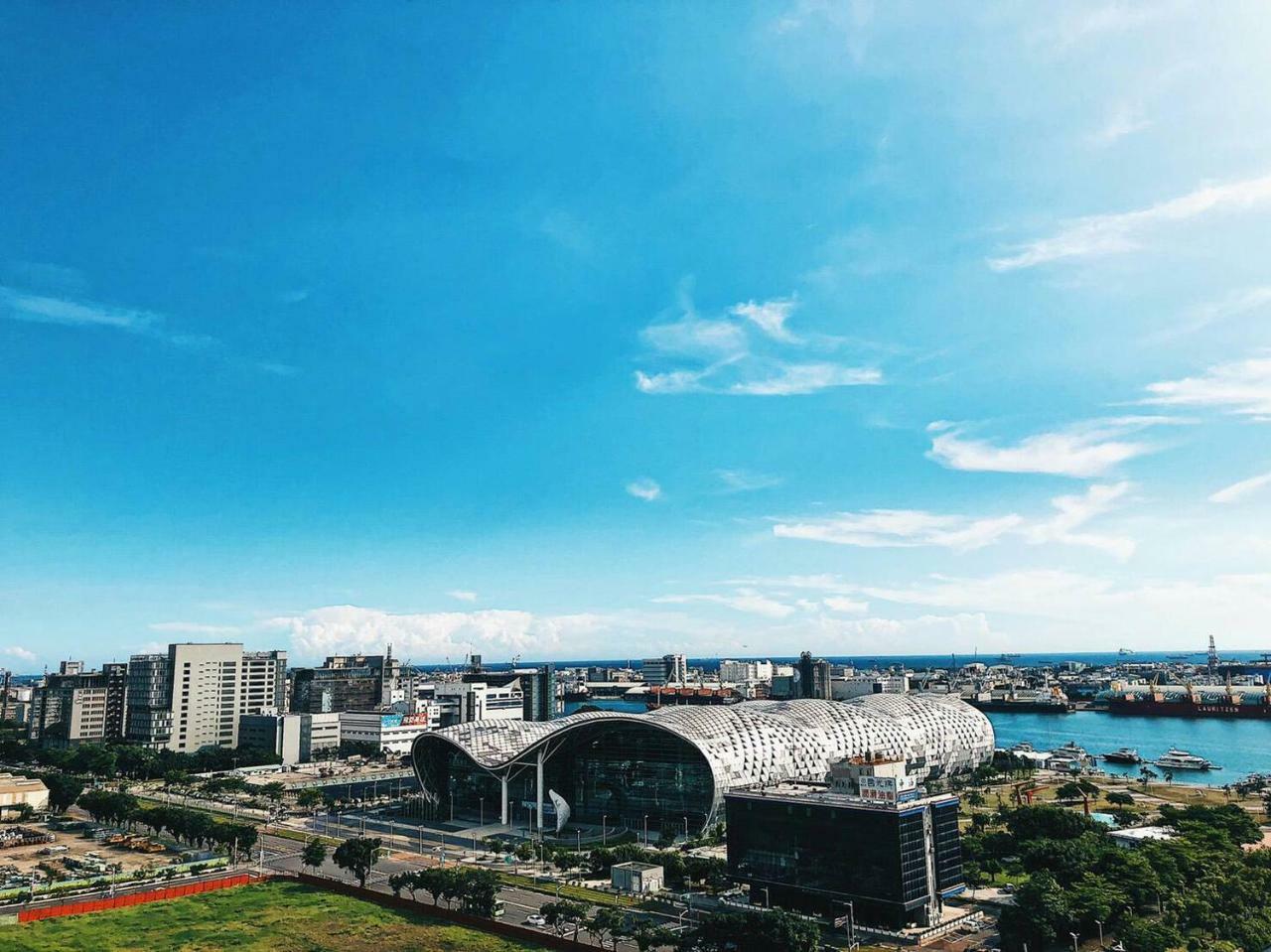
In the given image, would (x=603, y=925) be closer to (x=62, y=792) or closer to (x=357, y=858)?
(x=357, y=858)

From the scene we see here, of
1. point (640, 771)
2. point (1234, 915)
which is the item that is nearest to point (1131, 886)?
point (1234, 915)

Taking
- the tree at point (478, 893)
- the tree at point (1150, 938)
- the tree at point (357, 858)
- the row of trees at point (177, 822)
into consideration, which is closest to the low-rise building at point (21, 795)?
the row of trees at point (177, 822)

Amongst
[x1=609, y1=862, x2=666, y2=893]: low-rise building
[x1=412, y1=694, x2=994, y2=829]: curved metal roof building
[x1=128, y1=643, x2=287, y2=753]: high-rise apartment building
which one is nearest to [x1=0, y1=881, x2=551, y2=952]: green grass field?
[x1=609, y1=862, x2=666, y2=893]: low-rise building

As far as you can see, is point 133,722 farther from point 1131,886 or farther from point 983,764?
point 1131,886

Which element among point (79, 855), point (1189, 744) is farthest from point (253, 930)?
point (1189, 744)

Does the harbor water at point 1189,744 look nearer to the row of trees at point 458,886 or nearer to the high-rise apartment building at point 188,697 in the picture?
the row of trees at point 458,886
